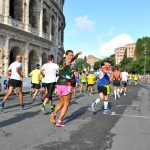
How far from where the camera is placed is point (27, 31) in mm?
35344

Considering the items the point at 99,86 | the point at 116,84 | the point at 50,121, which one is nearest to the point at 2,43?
the point at 116,84

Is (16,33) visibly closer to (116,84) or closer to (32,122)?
(116,84)

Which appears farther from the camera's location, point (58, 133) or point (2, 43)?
point (2, 43)

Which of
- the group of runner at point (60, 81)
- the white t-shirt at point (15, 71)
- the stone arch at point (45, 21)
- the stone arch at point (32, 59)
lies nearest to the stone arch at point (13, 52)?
the stone arch at point (32, 59)

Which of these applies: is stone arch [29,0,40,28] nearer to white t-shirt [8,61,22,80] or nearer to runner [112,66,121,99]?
runner [112,66,121,99]

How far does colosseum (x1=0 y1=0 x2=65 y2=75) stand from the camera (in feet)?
103

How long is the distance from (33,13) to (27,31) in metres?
4.68

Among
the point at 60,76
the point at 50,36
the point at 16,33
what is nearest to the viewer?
the point at 60,76

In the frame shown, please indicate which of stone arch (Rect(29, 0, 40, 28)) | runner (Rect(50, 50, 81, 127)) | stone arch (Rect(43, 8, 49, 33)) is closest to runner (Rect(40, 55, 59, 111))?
runner (Rect(50, 50, 81, 127))

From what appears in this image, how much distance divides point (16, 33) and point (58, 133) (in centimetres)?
2607

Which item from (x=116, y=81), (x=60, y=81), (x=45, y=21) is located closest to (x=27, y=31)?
(x=45, y=21)

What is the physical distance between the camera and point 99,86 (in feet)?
39.5

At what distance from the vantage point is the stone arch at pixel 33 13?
38.8 metres

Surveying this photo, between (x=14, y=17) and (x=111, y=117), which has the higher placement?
(x=14, y=17)
